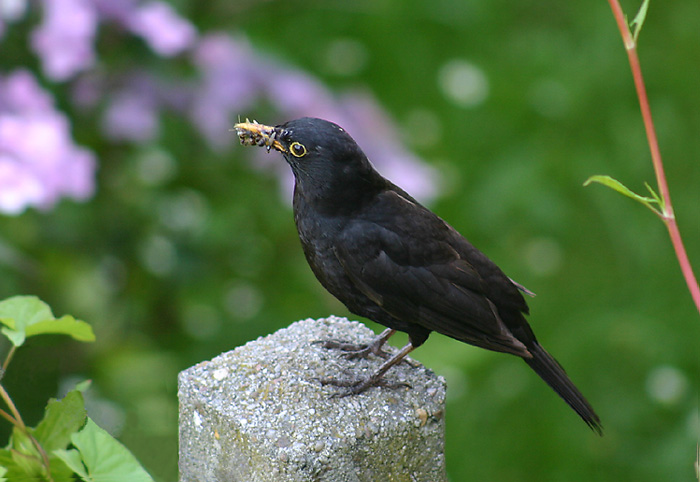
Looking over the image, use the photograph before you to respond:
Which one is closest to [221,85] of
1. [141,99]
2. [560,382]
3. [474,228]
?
[141,99]

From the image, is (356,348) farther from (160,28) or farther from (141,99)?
(141,99)

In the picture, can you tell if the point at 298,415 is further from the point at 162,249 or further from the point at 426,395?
the point at 162,249

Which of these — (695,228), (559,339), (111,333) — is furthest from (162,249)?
→ (695,228)

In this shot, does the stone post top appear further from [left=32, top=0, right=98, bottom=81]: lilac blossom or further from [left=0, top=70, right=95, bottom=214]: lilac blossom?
[left=32, top=0, right=98, bottom=81]: lilac blossom

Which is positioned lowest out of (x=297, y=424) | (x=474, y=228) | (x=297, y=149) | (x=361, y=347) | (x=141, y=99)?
(x=474, y=228)

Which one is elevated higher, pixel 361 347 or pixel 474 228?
pixel 361 347

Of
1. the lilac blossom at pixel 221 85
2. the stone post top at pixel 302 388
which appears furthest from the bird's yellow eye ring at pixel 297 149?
the lilac blossom at pixel 221 85

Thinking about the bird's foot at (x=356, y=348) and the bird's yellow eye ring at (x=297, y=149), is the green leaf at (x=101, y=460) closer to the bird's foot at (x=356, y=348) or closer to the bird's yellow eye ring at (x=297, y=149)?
the bird's foot at (x=356, y=348)

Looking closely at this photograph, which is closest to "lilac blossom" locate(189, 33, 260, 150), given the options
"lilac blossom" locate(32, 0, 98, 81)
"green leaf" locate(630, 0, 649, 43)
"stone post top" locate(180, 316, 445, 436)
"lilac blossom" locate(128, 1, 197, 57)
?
"lilac blossom" locate(128, 1, 197, 57)

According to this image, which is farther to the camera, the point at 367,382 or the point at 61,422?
the point at 367,382
